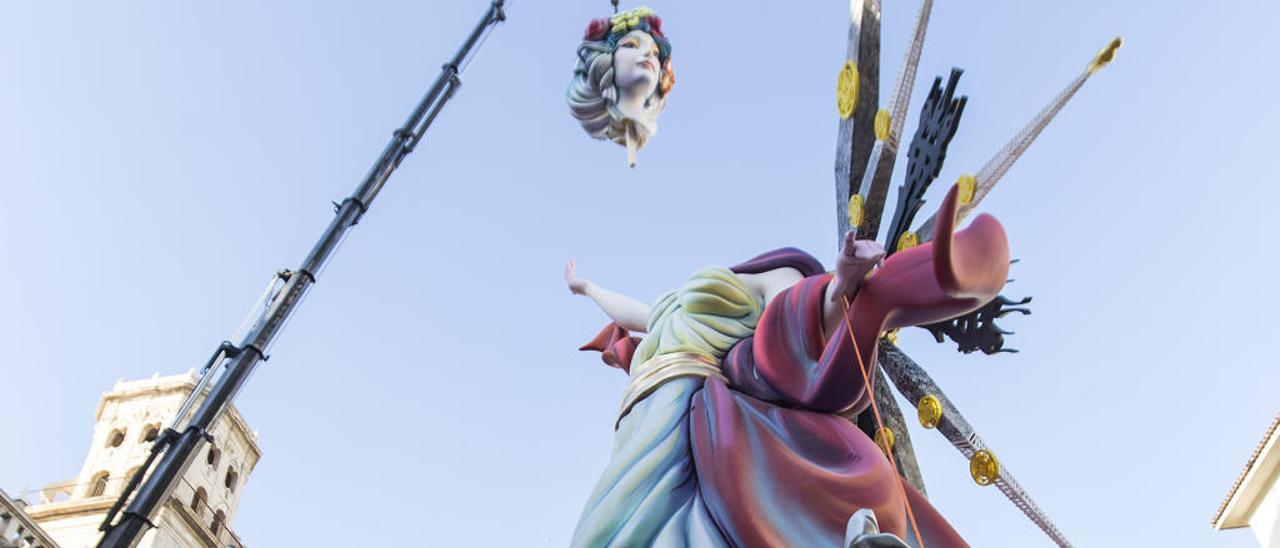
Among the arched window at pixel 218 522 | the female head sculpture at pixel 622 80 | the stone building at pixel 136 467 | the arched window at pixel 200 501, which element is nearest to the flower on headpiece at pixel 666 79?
the female head sculpture at pixel 622 80

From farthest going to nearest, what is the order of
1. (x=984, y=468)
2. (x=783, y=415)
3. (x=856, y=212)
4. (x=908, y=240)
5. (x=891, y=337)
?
(x=856, y=212), (x=891, y=337), (x=908, y=240), (x=984, y=468), (x=783, y=415)

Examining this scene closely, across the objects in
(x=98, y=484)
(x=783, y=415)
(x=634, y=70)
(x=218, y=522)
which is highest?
(x=634, y=70)

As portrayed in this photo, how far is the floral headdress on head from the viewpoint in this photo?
753 cm

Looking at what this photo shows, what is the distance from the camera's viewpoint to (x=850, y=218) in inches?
267

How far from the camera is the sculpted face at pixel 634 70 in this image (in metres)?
7.23

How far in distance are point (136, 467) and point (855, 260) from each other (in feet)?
69.7

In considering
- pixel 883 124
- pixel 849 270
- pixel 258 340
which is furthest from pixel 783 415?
pixel 258 340

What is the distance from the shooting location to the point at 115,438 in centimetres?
2534

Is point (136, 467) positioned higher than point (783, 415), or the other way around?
point (783, 415)

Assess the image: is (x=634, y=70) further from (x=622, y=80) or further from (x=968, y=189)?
(x=968, y=189)

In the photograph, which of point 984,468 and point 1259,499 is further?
point 1259,499

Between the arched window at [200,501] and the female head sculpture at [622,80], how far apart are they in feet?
61.7

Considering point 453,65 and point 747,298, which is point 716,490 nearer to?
point 747,298

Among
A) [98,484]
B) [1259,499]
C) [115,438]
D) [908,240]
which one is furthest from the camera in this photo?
[115,438]
